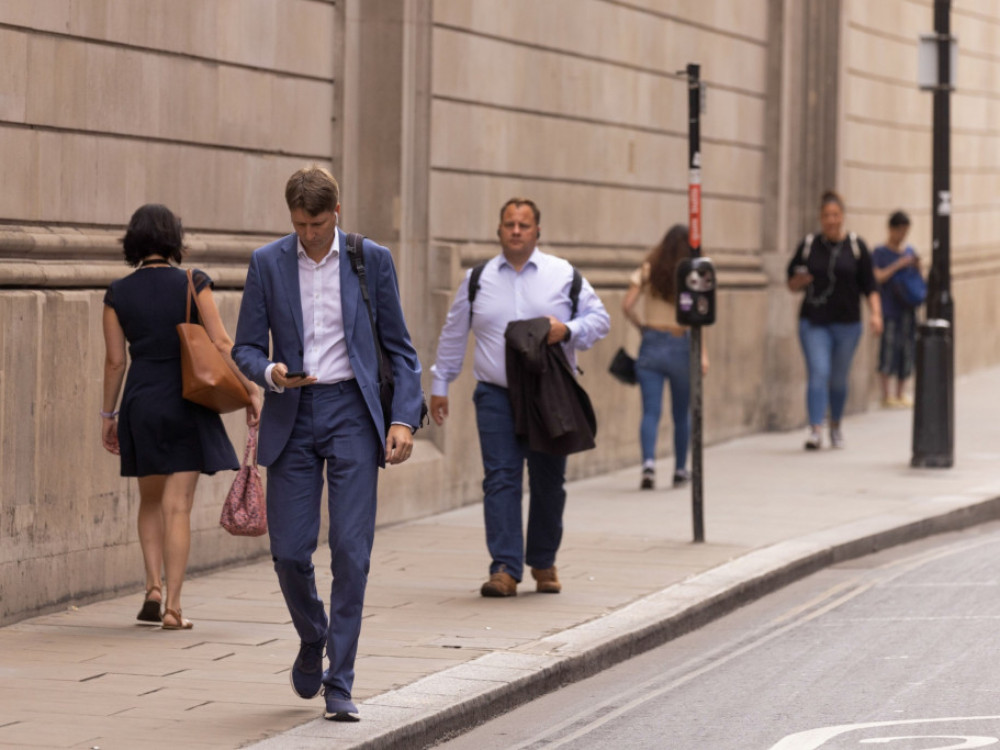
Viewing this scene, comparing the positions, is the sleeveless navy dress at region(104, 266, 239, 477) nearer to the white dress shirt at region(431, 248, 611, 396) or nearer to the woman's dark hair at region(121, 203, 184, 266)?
the woman's dark hair at region(121, 203, 184, 266)

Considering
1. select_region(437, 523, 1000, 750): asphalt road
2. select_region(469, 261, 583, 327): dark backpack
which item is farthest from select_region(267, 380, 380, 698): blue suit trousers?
select_region(469, 261, 583, 327): dark backpack

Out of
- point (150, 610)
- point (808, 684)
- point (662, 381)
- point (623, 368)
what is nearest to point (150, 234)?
point (150, 610)

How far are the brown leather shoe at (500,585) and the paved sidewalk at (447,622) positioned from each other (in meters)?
0.06

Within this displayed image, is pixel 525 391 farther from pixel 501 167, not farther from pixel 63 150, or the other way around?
pixel 501 167

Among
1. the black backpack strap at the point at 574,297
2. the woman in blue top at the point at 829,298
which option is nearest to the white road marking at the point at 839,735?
the black backpack strap at the point at 574,297

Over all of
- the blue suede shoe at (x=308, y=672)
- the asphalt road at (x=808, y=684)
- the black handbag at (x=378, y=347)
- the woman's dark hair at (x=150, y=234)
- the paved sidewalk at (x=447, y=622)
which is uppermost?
the woman's dark hair at (x=150, y=234)

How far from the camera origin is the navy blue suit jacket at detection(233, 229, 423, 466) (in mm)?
6566

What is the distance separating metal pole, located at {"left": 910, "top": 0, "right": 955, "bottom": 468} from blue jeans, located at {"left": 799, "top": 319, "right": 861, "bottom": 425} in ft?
3.98

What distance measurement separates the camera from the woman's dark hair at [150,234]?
8273mm

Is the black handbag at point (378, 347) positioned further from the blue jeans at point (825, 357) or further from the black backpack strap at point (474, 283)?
the blue jeans at point (825, 357)

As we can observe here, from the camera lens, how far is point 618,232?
51.3ft

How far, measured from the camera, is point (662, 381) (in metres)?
14.0

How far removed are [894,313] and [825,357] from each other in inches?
183

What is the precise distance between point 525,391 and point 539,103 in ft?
17.5
